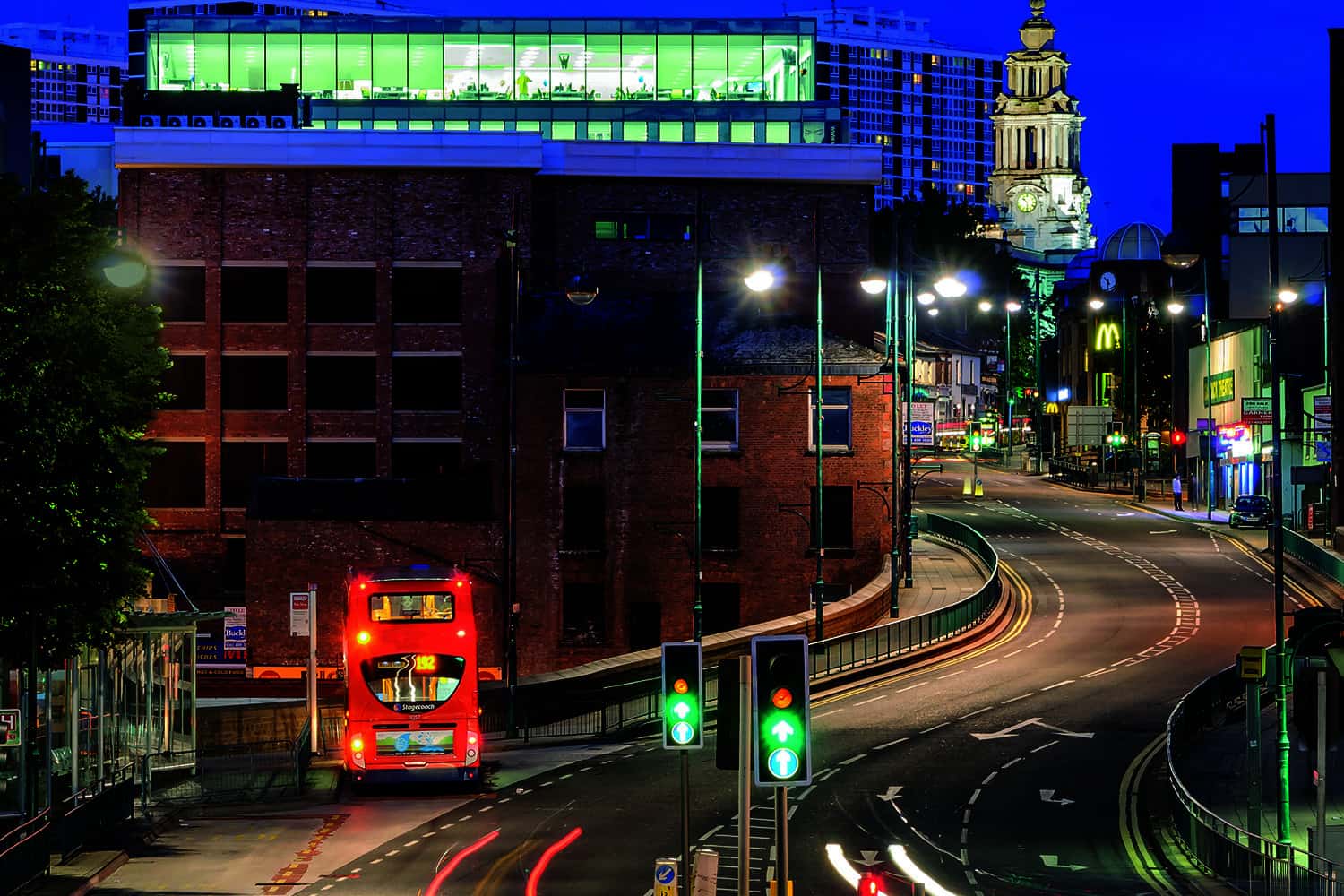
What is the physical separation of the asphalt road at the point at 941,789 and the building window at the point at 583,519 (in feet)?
48.4

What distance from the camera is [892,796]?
1425 inches

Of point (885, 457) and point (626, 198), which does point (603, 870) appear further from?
point (626, 198)

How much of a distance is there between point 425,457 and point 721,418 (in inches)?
460

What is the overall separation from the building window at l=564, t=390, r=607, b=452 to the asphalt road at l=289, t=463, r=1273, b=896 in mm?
15655

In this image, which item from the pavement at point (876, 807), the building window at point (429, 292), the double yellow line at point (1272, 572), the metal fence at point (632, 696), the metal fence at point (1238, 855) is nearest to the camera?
the metal fence at point (1238, 855)

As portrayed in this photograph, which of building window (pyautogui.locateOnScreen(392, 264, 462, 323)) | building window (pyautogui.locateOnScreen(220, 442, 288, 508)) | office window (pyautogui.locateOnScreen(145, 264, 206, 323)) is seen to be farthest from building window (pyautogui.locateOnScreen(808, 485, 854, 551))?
office window (pyautogui.locateOnScreen(145, 264, 206, 323))

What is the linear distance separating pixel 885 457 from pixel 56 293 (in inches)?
1480

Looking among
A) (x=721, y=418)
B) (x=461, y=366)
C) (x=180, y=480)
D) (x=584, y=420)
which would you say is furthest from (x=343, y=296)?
(x=721, y=418)

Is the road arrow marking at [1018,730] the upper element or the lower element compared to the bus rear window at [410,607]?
lower

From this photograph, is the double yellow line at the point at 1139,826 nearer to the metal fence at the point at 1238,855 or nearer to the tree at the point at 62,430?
the metal fence at the point at 1238,855

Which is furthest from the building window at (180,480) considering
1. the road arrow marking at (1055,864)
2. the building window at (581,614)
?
the road arrow marking at (1055,864)

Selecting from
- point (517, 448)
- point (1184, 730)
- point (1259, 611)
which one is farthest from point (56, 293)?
point (1259, 611)

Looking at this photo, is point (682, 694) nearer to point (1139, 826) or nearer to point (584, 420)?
point (1139, 826)

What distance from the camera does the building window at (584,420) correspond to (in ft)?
211
